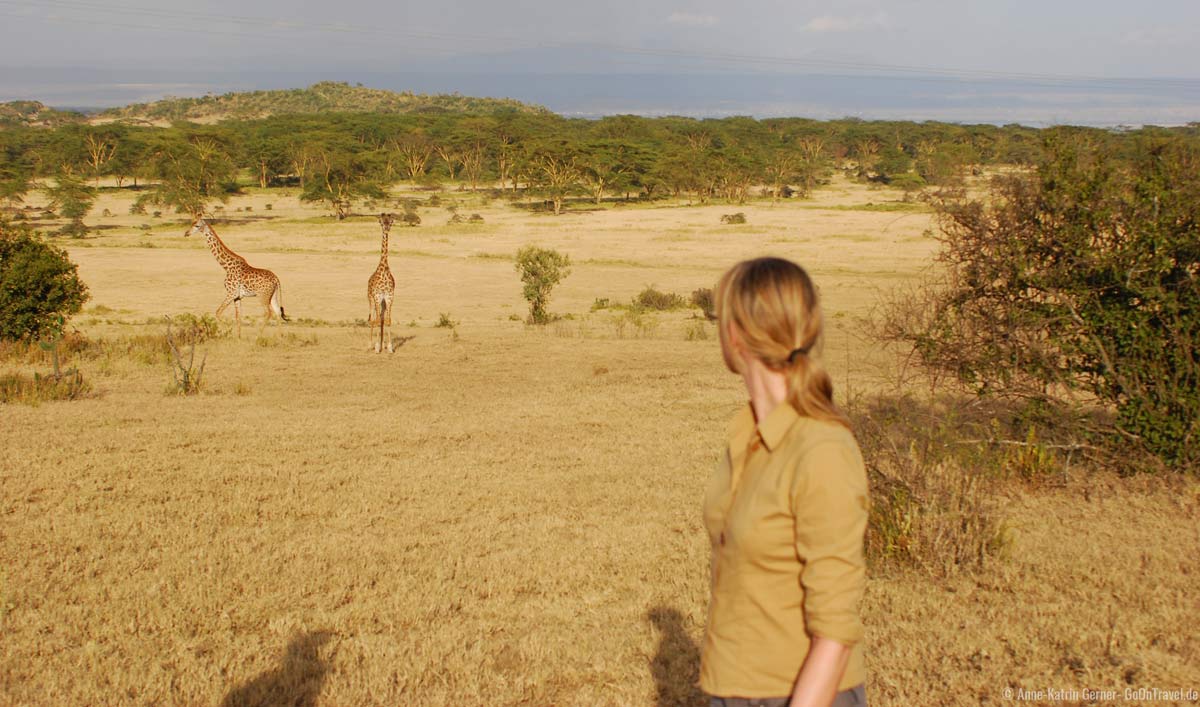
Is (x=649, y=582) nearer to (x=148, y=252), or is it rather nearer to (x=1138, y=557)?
(x=1138, y=557)

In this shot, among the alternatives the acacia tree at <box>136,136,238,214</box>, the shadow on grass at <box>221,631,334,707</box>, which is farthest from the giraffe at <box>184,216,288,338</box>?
the acacia tree at <box>136,136,238,214</box>

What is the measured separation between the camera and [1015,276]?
7328 mm

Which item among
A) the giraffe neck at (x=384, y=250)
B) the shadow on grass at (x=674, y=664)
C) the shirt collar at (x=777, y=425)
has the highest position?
the shirt collar at (x=777, y=425)

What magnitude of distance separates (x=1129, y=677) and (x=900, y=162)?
3240 inches

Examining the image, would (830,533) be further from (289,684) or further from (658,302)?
(658,302)

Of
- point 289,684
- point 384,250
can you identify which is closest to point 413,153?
point 384,250

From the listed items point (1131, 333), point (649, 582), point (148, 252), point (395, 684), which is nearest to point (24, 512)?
point (395, 684)

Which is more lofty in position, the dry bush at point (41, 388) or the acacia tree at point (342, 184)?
the acacia tree at point (342, 184)

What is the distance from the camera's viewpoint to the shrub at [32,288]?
568 inches

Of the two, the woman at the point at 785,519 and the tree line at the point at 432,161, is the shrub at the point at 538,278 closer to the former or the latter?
the woman at the point at 785,519

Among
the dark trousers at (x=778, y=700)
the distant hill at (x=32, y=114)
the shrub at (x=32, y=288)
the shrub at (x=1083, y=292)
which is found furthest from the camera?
the distant hill at (x=32, y=114)

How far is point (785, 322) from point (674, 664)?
2753 millimetres

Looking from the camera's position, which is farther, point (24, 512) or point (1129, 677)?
point (24, 512)

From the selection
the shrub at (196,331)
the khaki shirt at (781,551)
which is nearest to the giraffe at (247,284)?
the shrub at (196,331)
